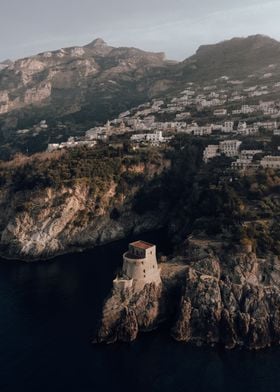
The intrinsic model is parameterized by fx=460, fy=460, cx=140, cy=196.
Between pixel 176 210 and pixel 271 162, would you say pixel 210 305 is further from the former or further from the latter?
pixel 271 162

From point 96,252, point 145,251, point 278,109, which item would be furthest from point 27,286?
point 278,109

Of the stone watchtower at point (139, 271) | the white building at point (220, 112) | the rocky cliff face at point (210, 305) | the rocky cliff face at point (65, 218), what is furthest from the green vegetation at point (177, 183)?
the white building at point (220, 112)

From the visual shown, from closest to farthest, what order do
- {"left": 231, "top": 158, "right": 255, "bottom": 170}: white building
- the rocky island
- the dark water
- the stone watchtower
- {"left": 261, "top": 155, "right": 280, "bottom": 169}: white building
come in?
the dark water
the rocky island
the stone watchtower
{"left": 261, "top": 155, "right": 280, "bottom": 169}: white building
{"left": 231, "top": 158, "right": 255, "bottom": 170}: white building

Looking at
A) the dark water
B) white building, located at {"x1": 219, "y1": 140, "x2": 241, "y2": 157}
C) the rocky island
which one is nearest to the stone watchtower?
the rocky island

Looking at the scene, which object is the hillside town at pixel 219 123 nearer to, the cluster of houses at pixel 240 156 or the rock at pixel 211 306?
the cluster of houses at pixel 240 156

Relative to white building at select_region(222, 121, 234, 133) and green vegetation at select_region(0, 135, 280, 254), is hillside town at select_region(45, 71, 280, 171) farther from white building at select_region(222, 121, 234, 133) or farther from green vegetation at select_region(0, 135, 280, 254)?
green vegetation at select_region(0, 135, 280, 254)

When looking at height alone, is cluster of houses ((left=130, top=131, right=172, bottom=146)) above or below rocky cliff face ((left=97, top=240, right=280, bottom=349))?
above

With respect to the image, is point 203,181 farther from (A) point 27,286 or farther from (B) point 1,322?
(B) point 1,322
